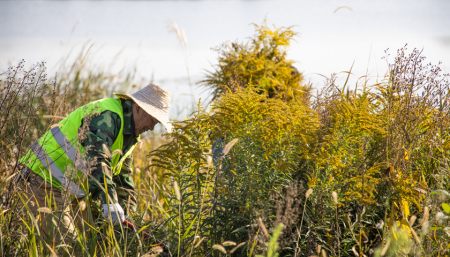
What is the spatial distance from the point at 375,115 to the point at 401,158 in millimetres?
387

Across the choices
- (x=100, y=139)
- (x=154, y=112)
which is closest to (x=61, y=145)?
(x=100, y=139)

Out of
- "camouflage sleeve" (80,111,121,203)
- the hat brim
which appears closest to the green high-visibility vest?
"camouflage sleeve" (80,111,121,203)

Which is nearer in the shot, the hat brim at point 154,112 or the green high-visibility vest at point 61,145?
the green high-visibility vest at point 61,145

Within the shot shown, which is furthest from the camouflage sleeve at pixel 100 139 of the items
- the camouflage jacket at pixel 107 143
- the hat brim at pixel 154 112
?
the hat brim at pixel 154 112

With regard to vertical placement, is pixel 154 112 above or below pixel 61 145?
above

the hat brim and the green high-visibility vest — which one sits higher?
the hat brim

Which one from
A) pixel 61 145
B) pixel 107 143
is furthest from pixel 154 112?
pixel 61 145

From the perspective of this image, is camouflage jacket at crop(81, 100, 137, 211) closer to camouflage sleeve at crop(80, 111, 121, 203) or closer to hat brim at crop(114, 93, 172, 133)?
camouflage sleeve at crop(80, 111, 121, 203)

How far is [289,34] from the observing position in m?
6.89

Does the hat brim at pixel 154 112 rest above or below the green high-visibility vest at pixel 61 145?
above

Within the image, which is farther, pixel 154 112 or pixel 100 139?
pixel 154 112

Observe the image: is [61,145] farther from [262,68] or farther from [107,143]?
[262,68]

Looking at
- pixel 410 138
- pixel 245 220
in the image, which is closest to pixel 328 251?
pixel 245 220

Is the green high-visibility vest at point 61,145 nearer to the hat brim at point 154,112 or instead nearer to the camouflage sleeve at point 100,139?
the camouflage sleeve at point 100,139
